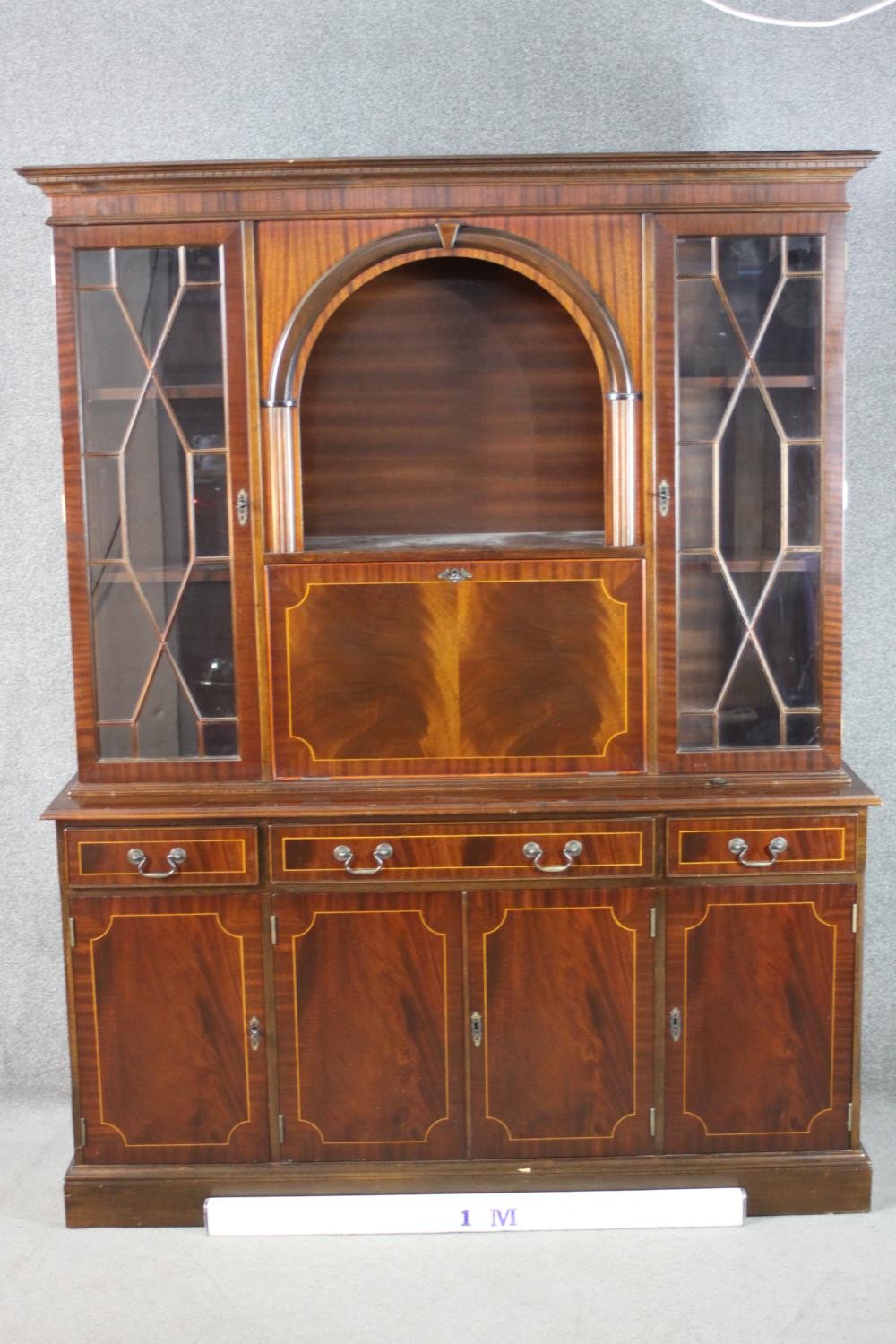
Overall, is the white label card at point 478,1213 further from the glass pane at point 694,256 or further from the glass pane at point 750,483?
the glass pane at point 694,256

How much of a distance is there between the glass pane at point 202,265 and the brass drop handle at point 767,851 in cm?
142

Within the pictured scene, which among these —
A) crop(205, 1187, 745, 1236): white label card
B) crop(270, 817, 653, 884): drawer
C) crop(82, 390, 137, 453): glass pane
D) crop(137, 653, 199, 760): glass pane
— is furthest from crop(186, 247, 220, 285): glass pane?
crop(205, 1187, 745, 1236): white label card

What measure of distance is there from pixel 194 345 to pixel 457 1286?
1763mm

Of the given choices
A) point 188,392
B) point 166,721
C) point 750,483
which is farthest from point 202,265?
point 750,483

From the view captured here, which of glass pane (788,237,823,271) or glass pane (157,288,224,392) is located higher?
glass pane (788,237,823,271)

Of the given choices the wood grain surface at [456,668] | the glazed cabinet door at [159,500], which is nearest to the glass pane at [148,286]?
the glazed cabinet door at [159,500]

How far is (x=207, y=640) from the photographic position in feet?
9.37

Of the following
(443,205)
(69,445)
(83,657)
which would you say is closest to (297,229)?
(443,205)

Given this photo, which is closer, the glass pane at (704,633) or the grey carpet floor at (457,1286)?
the grey carpet floor at (457,1286)

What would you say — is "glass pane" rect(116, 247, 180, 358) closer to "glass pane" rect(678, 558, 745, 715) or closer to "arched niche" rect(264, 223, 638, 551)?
"arched niche" rect(264, 223, 638, 551)

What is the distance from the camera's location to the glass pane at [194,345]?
2.77m

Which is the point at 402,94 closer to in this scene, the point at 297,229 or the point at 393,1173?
the point at 297,229

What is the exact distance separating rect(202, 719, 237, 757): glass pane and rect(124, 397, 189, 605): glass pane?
0.92 feet

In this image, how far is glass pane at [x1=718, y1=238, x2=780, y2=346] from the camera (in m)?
2.76
